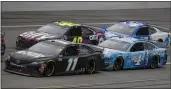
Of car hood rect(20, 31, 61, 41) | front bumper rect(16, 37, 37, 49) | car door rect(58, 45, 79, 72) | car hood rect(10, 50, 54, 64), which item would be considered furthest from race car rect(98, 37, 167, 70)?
car hood rect(10, 50, 54, 64)

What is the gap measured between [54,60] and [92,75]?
1.74 m

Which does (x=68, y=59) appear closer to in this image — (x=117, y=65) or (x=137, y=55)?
(x=117, y=65)

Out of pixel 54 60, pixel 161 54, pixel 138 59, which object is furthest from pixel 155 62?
pixel 54 60

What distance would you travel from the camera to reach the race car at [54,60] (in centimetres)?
1485

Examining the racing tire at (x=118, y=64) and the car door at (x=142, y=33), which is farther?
the car door at (x=142, y=33)

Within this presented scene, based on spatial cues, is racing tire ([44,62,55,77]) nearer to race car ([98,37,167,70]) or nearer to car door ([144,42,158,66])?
race car ([98,37,167,70])

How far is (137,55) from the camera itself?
19.2m

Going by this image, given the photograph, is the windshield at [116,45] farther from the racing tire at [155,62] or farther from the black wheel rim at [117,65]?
the racing tire at [155,62]

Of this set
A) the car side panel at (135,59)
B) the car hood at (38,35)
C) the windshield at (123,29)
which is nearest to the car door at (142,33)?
the windshield at (123,29)

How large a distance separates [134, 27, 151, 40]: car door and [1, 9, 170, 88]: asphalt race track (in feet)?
12.1

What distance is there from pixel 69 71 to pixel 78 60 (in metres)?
0.53

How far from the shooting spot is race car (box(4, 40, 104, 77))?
48.7 feet

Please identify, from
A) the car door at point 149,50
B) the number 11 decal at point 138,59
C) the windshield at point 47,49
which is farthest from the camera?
the car door at point 149,50

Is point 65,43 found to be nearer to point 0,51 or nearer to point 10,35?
point 0,51
